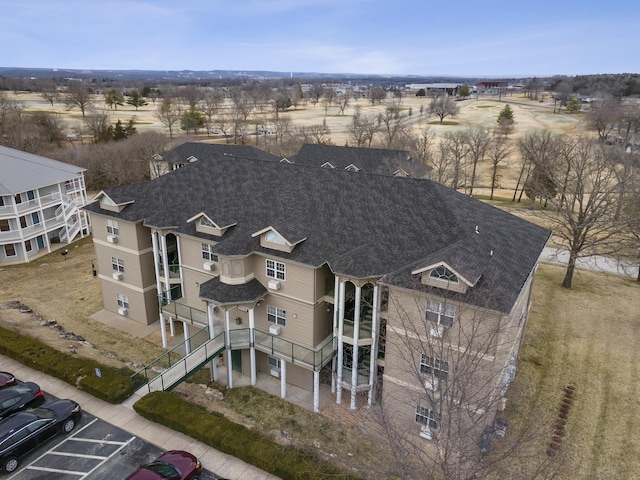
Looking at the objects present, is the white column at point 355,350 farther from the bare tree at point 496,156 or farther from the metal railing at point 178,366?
the bare tree at point 496,156

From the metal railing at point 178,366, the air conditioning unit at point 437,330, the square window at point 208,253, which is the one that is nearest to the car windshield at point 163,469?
the metal railing at point 178,366

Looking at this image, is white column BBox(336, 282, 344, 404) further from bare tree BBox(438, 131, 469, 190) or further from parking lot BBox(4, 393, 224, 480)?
bare tree BBox(438, 131, 469, 190)

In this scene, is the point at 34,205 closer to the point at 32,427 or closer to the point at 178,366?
the point at 178,366

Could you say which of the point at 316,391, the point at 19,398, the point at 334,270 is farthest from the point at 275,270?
the point at 19,398

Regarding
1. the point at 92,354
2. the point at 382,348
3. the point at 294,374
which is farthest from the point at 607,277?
the point at 92,354

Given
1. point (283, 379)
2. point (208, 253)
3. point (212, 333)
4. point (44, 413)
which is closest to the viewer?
point (44, 413)

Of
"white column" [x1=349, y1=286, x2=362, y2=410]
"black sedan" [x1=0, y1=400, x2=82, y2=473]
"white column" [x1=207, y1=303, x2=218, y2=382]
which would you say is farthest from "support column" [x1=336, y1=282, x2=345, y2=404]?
"black sedan" [x1=0, y1=400, x2=82, y2=473]
